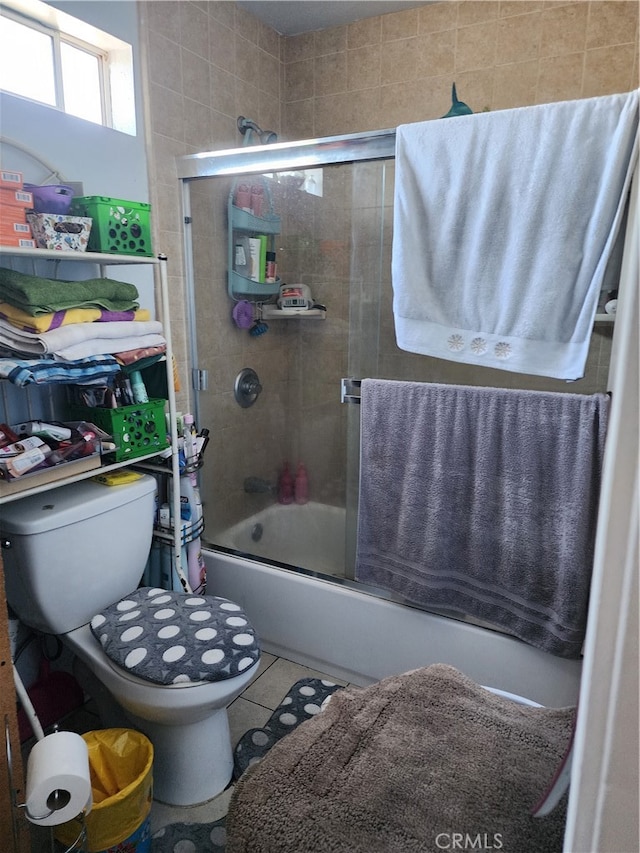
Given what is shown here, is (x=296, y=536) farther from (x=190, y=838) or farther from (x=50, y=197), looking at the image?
(x=50, y=197)

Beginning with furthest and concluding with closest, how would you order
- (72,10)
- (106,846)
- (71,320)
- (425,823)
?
(72,10) → (71,320) → (106,846) → (425,823)

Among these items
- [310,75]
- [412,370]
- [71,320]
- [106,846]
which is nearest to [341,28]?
[310,75]

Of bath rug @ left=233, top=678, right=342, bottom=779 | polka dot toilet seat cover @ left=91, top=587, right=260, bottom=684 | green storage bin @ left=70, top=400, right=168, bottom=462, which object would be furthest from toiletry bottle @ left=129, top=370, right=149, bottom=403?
bath rug @ left=233, top=678, right=342, bottom=779

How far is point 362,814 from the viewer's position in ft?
2.81

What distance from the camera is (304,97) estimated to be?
2.58 meters

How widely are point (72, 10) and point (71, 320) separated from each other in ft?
3.24

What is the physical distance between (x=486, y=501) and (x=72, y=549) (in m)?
1.13

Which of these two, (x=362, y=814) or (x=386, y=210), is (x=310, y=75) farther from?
(x=362, y=814)

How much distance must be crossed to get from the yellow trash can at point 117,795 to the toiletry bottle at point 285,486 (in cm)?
123

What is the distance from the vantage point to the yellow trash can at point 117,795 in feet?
3.99

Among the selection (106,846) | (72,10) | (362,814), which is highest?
(72,10)

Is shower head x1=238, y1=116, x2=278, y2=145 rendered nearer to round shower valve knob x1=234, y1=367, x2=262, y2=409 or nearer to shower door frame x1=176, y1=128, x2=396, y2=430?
shower door frame x1=176, y1=128, x2=396, y2=430

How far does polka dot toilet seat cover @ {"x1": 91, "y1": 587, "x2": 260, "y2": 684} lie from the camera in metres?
1.34

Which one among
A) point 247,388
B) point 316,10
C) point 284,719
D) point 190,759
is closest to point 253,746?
point 284,719
